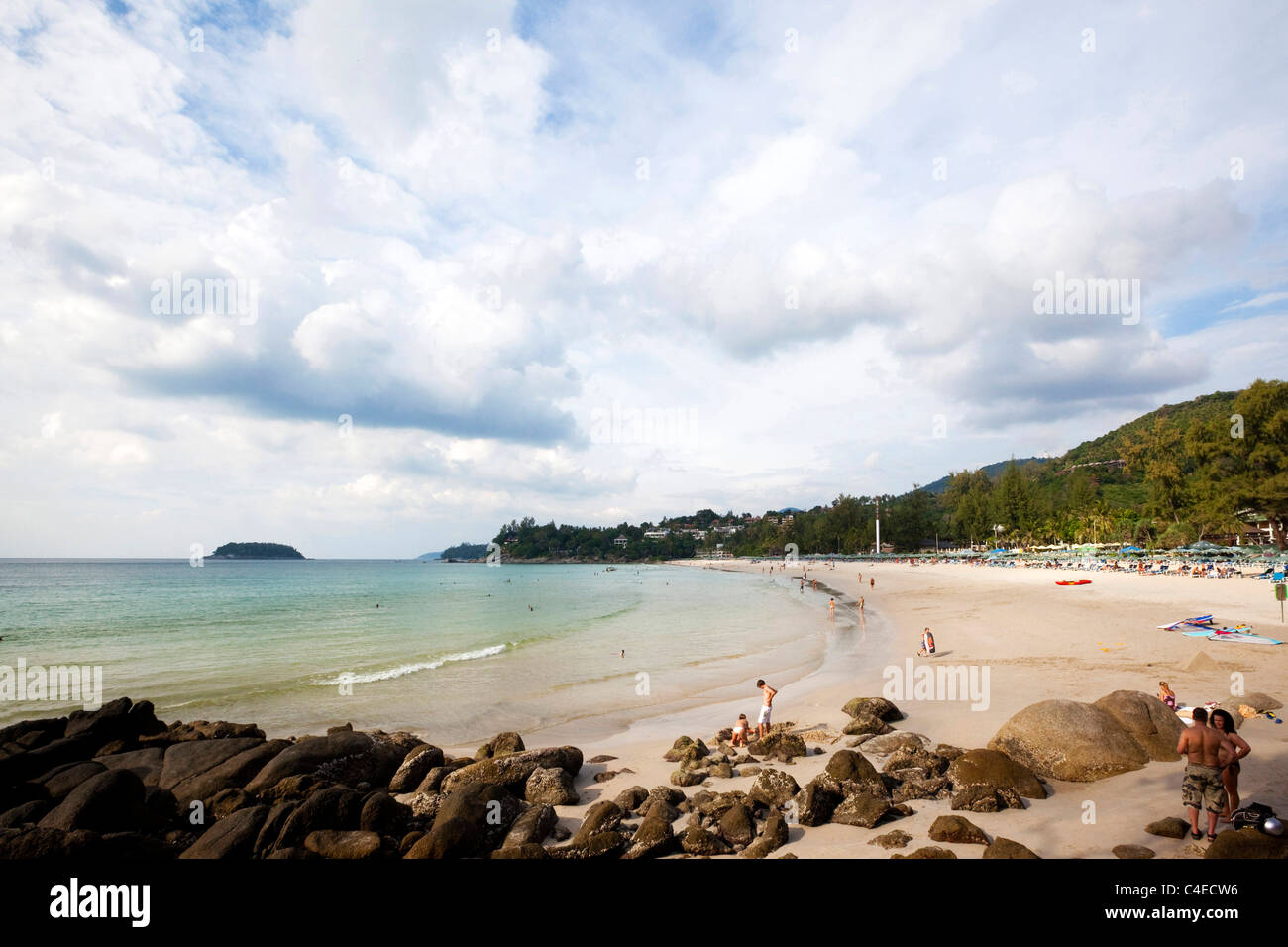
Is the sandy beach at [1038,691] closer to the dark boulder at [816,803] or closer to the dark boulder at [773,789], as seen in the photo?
the dark boulder at [816,803]

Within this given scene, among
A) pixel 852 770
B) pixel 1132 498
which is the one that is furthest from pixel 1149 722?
pixel 1132 498

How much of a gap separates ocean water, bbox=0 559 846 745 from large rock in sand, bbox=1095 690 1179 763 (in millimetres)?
9668

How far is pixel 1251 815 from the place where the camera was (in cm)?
634

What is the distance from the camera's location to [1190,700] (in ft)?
39.9

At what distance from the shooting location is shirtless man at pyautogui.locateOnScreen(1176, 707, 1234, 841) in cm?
632

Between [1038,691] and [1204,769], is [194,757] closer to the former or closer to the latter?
[1204,769]

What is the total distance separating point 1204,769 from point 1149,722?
3.47m

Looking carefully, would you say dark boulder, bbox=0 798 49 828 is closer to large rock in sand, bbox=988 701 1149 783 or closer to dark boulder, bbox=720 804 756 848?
dark boulder, bbox=720 804 756 848

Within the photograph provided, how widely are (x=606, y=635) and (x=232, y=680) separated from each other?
708 inches

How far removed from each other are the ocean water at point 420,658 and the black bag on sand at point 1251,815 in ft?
38.8
